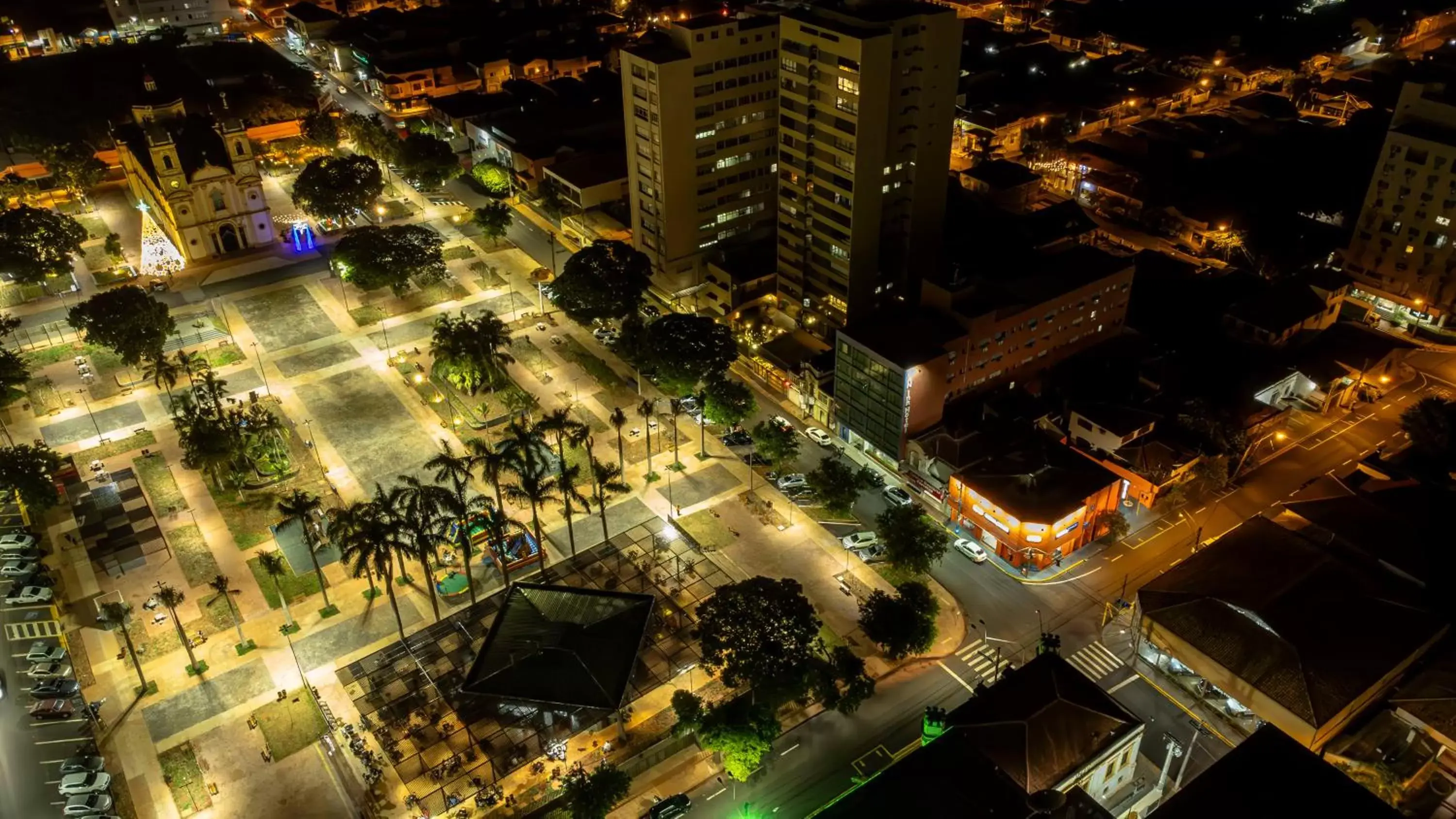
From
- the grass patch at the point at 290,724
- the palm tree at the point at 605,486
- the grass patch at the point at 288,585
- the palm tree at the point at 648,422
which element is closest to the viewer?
the grass patch at the point at 290,724

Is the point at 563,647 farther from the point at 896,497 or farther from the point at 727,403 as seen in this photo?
the point at 896,497

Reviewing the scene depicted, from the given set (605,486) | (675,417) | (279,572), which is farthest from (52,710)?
(675,417)

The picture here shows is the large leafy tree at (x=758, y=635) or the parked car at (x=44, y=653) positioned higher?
the large leafy tree at (x=758, y=635)

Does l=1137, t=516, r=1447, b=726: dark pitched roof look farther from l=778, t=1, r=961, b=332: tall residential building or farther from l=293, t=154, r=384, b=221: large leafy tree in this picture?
l=293, t=154, r=384, b=221: large leafy tree

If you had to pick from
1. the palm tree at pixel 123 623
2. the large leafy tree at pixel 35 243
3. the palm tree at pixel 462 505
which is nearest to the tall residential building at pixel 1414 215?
the palm tree at pixel 462 505

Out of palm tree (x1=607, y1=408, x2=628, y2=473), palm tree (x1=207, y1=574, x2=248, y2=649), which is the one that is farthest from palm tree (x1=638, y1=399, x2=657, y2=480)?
palm tree (x1=207, y1=574, x2=248, y2=649)

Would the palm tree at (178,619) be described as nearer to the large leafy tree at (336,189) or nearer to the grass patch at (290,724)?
the grass patch at (290,724)

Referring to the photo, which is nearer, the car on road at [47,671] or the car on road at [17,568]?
the car on road at [47,671]

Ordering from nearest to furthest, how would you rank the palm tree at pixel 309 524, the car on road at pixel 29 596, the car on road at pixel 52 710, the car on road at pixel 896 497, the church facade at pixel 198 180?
the car on road at pixel 52 710
the palm tree at pixel 309 524
the car on road at pixel 29 596
the car on road at pixel 896 497
the church facade at pixel 198 180
